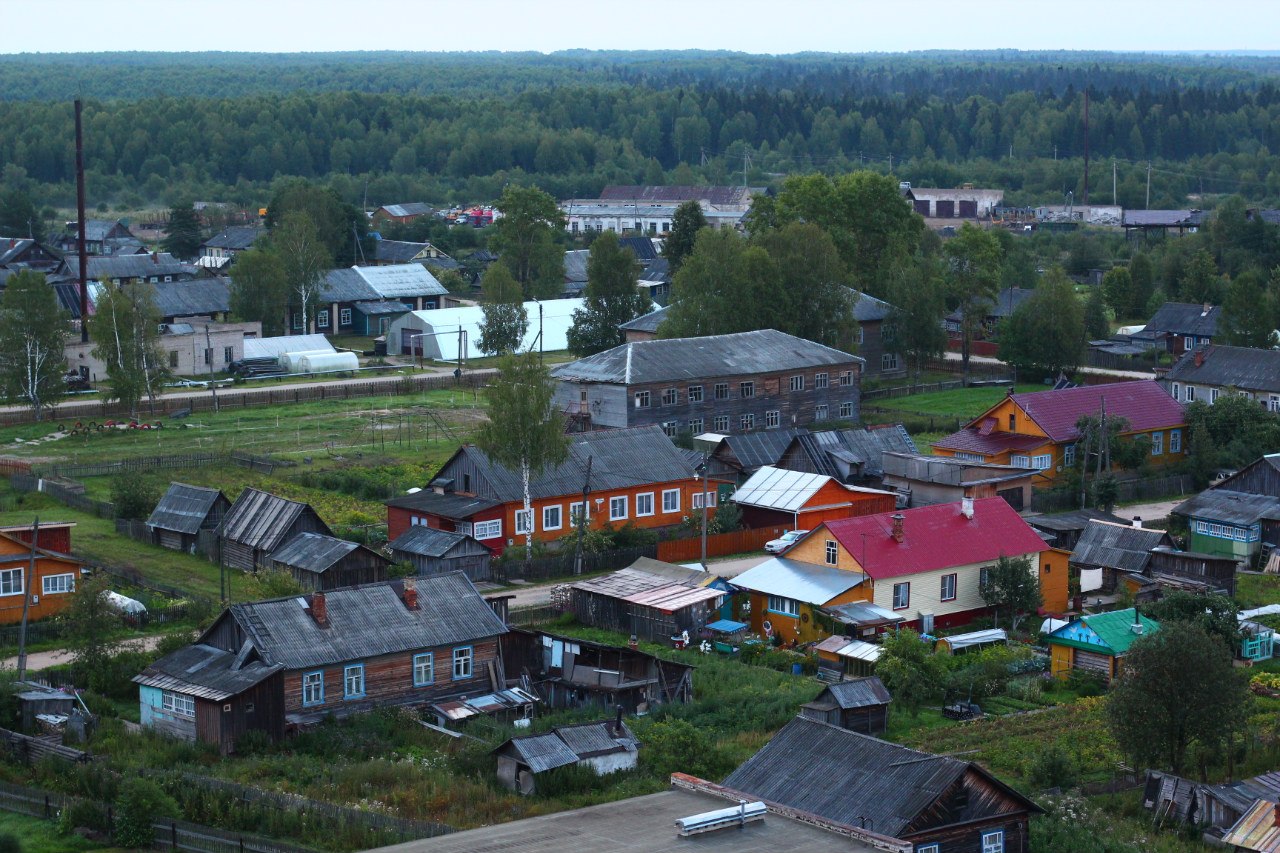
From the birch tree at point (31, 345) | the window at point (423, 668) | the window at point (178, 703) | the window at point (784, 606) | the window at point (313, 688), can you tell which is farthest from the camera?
the birch tree at point (31, 345)

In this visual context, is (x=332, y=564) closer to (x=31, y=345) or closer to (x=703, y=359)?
(x=703, y=359)

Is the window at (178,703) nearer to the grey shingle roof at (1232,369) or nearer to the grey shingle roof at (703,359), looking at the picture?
the grey shingle roof at (703,359)

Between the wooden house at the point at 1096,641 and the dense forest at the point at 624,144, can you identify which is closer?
the wooden house at the point at 1096,641

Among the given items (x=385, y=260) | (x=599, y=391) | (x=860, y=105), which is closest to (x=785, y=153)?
(x=860, y=105)

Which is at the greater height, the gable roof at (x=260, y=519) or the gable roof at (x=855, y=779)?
the gable roof at (x=855, y=779)

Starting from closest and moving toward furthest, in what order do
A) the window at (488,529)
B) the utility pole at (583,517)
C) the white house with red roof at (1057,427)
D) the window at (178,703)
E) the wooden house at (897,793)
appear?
1. the wooden house at (897,793)
2. the window at (178,703)
3. the utility pole at (583,517)
4. the window at (488,529)
5. the white house with red roof at (1057,427)

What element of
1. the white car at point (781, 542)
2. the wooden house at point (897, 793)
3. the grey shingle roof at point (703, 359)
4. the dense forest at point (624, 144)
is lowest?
the white car at point (781, 542)

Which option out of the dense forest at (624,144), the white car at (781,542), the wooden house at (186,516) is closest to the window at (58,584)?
the wooden house at (186,516)

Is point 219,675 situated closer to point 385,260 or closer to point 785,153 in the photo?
point 385,260
